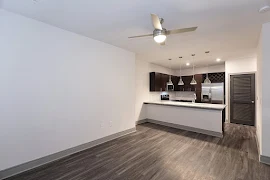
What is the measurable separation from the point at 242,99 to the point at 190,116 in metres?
2.49

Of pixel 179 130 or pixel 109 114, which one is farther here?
pixel 179 130

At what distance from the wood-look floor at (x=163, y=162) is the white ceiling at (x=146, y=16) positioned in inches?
108

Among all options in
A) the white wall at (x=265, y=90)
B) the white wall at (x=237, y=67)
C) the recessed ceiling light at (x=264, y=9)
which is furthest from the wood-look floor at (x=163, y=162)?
the recessed ceiling light at (x=264, y=9)

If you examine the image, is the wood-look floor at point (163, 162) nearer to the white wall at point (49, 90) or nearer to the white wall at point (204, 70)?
the white wall at point (49, 90)

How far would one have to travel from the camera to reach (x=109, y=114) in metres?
3.74

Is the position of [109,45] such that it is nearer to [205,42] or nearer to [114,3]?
[114,3]

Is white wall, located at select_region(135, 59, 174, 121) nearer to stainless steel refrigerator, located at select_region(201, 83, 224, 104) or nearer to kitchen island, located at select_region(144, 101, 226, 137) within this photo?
kitchen island, located at select_region(144, 101, 226, 137)

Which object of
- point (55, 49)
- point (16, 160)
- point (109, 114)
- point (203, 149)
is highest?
point (55, 49)

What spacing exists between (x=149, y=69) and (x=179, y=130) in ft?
9.65

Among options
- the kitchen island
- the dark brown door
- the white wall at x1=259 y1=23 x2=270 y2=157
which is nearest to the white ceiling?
the white wall at x1=259 y1=23 x2=270 y2=157

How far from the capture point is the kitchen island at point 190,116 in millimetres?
4023

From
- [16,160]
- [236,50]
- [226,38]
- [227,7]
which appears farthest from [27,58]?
[236,50]

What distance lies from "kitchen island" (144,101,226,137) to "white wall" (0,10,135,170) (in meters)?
2.30

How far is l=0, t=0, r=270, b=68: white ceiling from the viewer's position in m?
1.97
